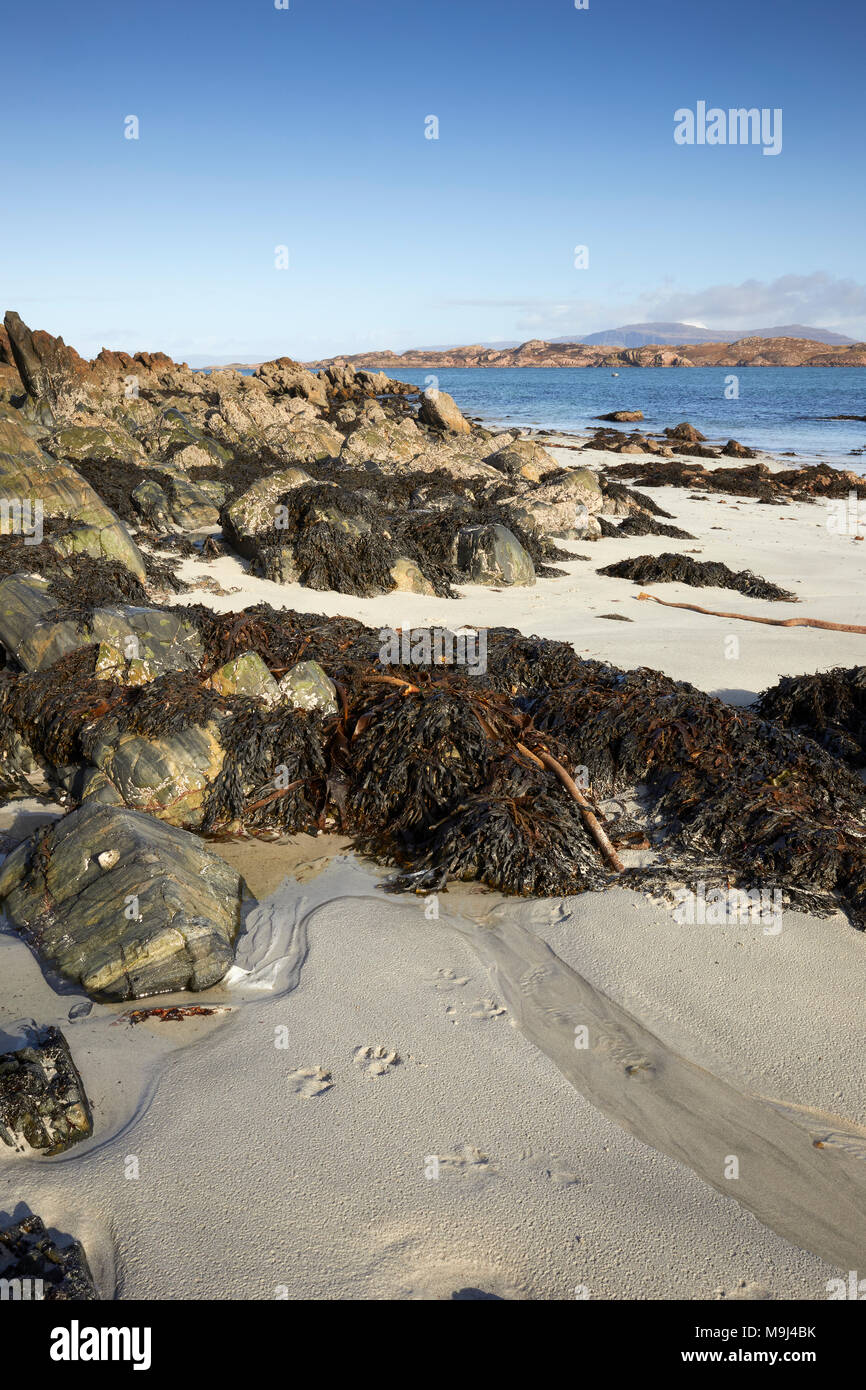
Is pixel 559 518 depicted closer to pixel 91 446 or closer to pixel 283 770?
pixel 283 770

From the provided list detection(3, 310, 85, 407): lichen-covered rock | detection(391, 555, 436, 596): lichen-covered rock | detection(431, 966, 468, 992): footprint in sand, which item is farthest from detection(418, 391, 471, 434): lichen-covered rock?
detection(431, 966, 468, 992): footprint in sand

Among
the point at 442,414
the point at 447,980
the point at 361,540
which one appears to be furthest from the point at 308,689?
the point at 442,414

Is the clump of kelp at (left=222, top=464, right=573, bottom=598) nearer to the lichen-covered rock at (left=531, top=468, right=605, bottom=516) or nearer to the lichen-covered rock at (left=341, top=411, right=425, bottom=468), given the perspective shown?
the lichen-covered rock at (left=531, top=468, right=605, bottom=516)

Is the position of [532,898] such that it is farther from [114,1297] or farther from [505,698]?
[114,1297]

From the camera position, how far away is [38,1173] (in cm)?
248

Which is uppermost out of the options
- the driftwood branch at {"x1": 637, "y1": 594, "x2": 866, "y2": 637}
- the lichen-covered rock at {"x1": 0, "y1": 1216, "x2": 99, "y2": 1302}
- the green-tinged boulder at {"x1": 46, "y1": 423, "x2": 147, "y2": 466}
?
the green-tinged boulder at {"x1": 46, "y1": 423, "x2": 147, "y2": 466}

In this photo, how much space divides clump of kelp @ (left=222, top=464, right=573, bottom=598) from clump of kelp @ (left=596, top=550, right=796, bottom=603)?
966 millimetres

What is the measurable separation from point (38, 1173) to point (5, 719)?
3.44 m

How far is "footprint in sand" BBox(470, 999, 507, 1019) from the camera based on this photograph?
3.30 metres

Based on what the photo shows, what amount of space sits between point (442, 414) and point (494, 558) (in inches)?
697

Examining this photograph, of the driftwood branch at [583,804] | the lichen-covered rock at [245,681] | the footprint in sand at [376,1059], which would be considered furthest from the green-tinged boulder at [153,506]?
the footprint in sand at [376,1059]

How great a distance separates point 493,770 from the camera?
15.7 feet

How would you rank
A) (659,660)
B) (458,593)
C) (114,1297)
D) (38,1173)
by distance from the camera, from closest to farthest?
(114,1297) < (38,1173) < (659,660) < (458,593)

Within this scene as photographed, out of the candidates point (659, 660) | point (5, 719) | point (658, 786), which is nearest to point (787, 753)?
point (658, 786)
